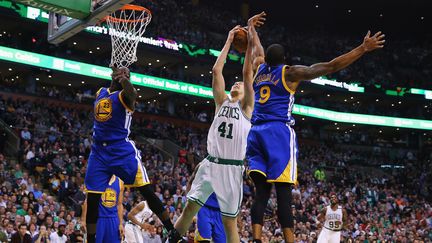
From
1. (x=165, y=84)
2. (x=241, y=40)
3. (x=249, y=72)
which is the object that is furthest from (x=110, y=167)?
(x=165, y=84)

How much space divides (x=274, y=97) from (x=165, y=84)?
29.1m

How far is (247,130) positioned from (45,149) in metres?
16.7

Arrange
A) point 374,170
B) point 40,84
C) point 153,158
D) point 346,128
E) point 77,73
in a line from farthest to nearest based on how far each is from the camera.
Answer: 1. point 346,128
2. point 374,170
3. point 40,84
4. point 77,73
5. point 153,158

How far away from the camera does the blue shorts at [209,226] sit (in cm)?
816

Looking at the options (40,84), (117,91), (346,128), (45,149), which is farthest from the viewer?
(346,128)

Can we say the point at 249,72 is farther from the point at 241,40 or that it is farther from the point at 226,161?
the point at 226,161

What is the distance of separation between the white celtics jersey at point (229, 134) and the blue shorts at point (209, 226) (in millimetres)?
1666

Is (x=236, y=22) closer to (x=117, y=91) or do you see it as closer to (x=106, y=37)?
(x=106, y=37)

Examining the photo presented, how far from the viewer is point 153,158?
2583cm

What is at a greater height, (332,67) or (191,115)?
(191,115)

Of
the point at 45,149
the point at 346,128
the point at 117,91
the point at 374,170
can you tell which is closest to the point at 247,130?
the point at 117,91

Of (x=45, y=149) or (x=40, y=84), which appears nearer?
(x=45, y=149)

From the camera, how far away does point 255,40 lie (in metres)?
7.04

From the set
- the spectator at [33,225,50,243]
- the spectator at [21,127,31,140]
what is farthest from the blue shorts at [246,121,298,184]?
the spectator at [21,127,31,140]
